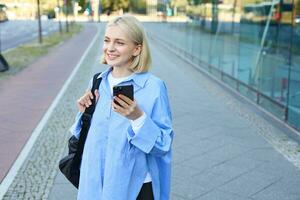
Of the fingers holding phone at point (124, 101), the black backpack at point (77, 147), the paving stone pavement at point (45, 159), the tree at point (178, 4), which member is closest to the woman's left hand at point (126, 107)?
the fingers holding phone at point (124, 101)

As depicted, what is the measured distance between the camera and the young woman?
219 centimetres

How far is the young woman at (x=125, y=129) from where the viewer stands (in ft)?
7.17

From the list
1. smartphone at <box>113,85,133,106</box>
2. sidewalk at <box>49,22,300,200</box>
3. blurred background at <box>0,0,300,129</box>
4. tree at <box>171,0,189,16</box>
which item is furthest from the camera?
tree at <box>171,0,189,16</box>

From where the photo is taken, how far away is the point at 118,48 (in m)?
2.23

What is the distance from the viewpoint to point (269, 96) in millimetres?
8133

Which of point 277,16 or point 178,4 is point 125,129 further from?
point 178,4

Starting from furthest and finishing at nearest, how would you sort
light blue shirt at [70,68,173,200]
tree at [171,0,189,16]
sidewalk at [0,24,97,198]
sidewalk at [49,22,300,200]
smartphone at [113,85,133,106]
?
tree at [171,0,189,16], sidewalk at [0,24,97,198], sidewalk at [49,22,300,200], light blue shirt at [70,68,173,200], smartphone at [113,85,133,106]

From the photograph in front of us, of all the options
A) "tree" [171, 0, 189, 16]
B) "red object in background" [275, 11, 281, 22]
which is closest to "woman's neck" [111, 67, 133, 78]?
"red object in background" [275, 11, 281, 22]

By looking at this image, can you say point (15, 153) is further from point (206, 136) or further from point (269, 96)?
point (269, 96)

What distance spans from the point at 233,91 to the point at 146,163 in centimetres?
791

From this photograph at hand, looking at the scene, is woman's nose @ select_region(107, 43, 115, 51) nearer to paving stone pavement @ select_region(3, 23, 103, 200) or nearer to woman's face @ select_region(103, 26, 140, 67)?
woman's face @ select_region(103, 26, 140, 67)

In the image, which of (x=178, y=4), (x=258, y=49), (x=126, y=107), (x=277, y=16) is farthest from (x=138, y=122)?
(x=178, y=4)

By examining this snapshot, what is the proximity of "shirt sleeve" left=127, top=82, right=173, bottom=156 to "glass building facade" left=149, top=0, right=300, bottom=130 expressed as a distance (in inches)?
198

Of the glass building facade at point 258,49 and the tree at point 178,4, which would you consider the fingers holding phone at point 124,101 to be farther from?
the tree at point 178,4
